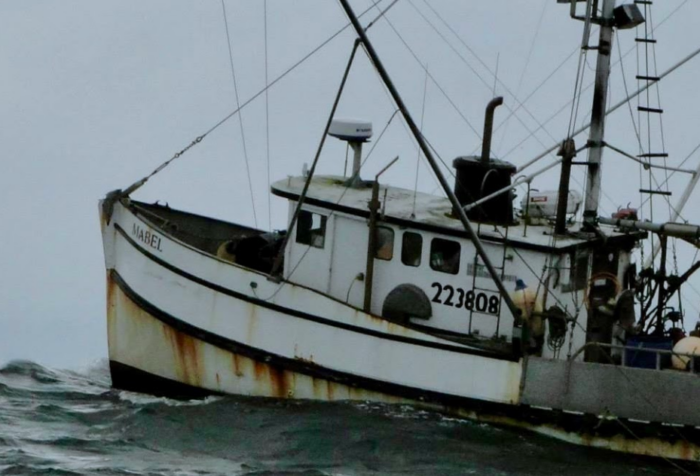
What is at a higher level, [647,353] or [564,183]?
[564,183]

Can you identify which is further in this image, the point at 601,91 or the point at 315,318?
the point at 601,91

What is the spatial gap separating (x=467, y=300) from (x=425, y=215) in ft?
4.62

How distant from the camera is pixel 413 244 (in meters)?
27.1

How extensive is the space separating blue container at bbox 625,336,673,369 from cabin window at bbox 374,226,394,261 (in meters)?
3.54

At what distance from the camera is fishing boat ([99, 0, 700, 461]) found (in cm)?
2594

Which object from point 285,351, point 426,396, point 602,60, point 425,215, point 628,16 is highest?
point 628,16

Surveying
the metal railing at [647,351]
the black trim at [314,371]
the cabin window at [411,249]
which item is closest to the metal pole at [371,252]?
the cabin window at [411,249]

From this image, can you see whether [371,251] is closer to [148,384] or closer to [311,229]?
[311,229]

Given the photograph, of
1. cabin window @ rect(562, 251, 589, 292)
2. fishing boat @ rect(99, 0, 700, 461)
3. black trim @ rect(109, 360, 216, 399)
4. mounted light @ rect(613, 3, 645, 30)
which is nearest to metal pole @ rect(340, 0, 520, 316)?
fishing boat @ rect(99, 0, 700, 461)

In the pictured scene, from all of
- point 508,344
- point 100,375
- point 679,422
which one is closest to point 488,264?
point 508,344

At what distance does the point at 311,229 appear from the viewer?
2775cm

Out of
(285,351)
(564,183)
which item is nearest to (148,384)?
(285,351)

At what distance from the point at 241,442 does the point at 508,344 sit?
3.90m

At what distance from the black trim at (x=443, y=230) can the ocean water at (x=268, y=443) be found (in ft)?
8.16
